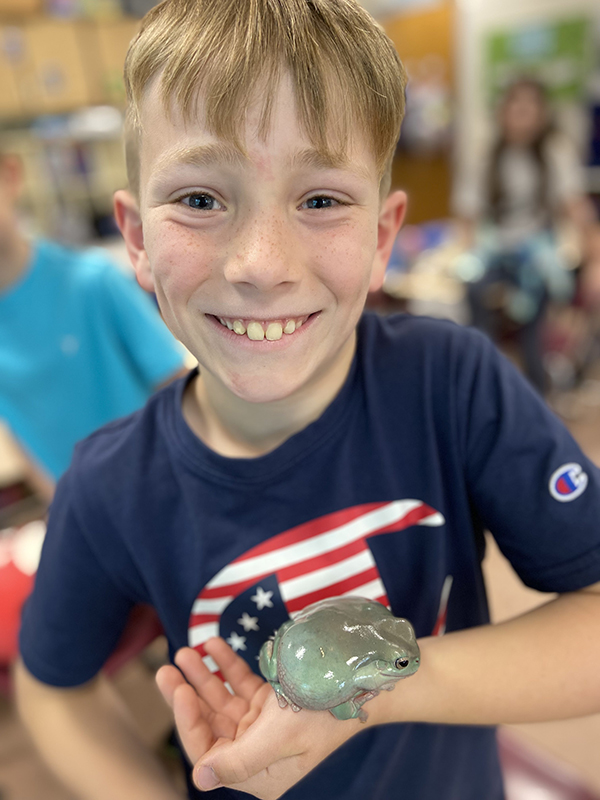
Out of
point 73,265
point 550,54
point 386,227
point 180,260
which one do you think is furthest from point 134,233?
point 550,54

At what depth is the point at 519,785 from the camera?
1.18 m

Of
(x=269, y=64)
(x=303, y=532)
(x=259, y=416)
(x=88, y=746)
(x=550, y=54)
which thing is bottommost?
(x=88, y=746)

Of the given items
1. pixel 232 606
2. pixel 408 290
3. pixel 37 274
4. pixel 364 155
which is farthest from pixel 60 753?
pixel 408 290

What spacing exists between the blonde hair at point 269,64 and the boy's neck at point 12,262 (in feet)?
2.62

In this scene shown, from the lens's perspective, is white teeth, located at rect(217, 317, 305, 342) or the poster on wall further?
the poster on wall

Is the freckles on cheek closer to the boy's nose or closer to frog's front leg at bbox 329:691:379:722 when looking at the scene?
the boy's nose

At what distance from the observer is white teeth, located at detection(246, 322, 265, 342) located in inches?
19.3

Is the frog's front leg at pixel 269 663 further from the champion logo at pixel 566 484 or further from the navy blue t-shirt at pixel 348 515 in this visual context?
the champion logo at pixel 566 484

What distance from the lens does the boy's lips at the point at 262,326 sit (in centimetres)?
49

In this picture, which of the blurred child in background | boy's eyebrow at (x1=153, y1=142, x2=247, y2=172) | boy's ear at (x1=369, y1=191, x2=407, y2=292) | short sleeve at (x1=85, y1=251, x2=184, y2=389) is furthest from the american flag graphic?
the blurred child in background

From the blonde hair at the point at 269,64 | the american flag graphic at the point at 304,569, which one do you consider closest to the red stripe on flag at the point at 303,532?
the american flag graphic at the point at 304,569

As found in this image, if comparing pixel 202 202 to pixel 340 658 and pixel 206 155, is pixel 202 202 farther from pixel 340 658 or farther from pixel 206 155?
pixel 340 658

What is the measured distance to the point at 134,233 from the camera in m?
0.57

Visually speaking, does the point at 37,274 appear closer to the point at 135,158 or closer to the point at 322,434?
the point at 135,158
